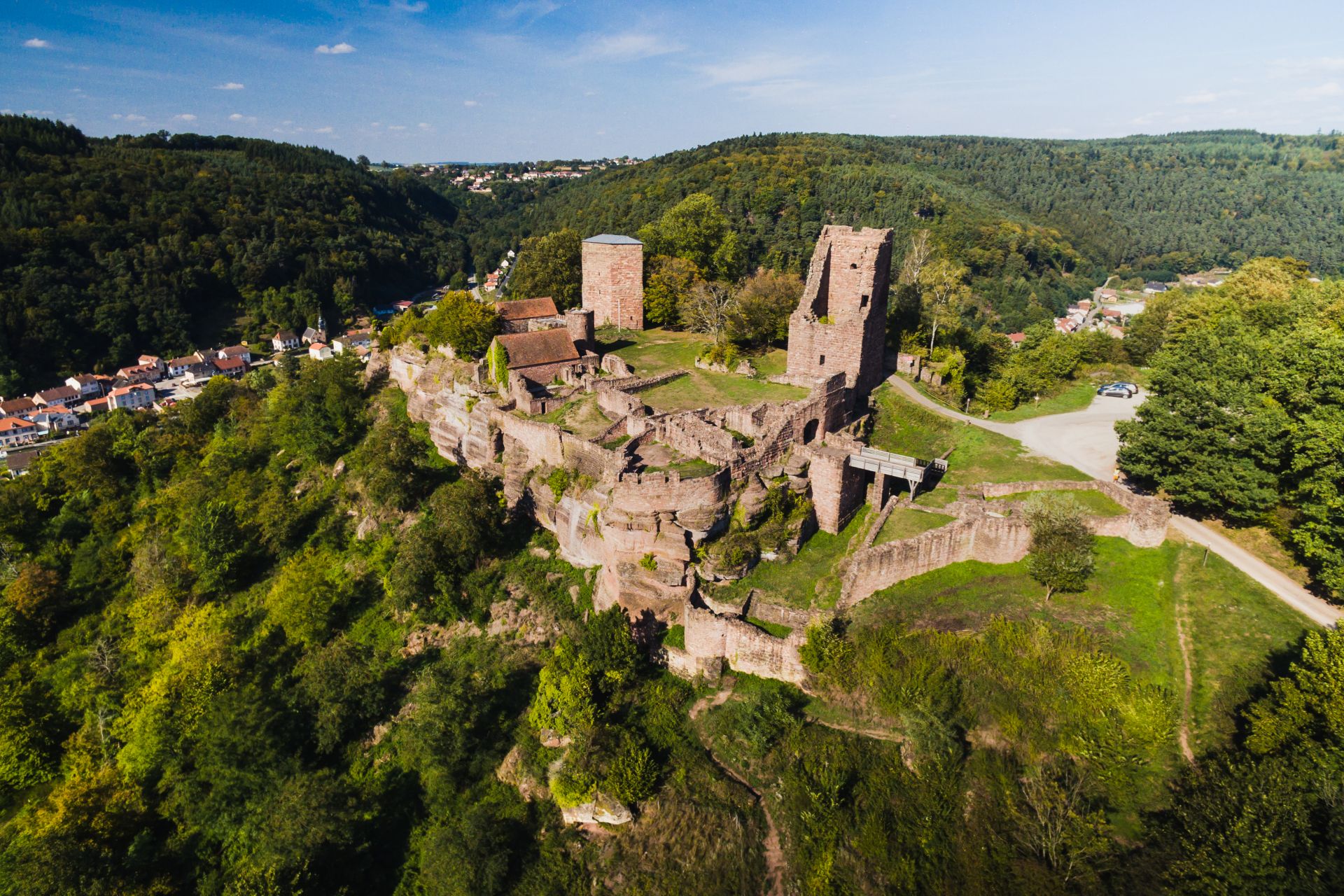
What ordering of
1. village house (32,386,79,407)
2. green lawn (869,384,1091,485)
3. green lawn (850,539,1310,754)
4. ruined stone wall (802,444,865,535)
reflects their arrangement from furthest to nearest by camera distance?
village house (32,386,79,407) → green lawn (869,384,1091,485) → ruined stone wall (802,444,865,535) → green lawn (850,539,1310,754)

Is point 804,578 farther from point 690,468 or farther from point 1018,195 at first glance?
point 1018,195

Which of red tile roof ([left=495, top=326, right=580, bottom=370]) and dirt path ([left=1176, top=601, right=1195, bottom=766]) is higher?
red tile roof ([left=495, top=326, right=580, bottom=370])

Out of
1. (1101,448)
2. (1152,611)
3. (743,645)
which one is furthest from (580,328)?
(1152,611)

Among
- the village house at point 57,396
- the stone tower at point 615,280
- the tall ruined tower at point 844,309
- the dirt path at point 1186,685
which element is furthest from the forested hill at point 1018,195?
the village house at point 57,396

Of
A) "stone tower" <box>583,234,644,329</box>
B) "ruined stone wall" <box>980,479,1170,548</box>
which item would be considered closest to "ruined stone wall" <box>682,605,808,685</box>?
"ruined stone wall" <box>980,479,1170,548</box>

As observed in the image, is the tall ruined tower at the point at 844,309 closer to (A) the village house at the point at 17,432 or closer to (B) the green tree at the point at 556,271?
(B) the green tree at the point at 556,271

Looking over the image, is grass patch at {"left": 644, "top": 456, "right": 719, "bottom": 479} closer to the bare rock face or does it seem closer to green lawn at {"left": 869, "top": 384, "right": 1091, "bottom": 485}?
green lawn at {"left": 869, "top": 384, "right": 1091, "bottom": 485}
